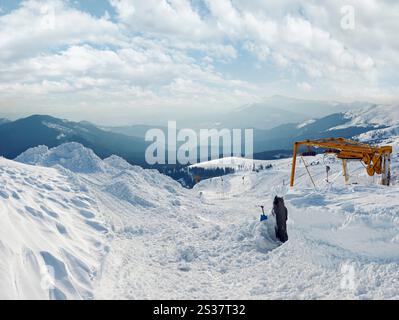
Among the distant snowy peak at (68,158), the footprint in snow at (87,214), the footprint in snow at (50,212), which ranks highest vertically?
the distant snowy peak at (68,158)

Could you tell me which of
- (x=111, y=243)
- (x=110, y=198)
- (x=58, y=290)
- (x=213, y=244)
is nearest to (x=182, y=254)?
(x=213, y=244)

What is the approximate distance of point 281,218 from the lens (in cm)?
2097

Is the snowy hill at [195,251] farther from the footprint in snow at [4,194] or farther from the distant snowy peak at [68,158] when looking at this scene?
the distant snowy peak at [68,158]

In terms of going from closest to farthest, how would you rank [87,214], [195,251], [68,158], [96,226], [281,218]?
[195,251], [281,218], [96,226], [87,214], [68,158]

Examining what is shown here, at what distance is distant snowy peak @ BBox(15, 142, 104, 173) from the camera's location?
167 ft

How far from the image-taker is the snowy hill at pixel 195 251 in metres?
12.6

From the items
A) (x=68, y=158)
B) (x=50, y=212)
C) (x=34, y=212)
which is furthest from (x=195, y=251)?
(x=68, y=158)

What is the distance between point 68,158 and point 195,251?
40392 mm

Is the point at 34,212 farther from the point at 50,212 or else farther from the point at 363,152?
the point at 363,152

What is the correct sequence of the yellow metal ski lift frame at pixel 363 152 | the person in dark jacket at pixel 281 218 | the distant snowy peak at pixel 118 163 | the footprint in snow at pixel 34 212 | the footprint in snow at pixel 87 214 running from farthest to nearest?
the distant snowy peak at pixel 118 163, the yellow metal ski lift frame at pixel 363 152, the footprint in snow at pixel 87 214, the person in dark jacket at pixel 281 218, the footprint in snow at pixel 34 212

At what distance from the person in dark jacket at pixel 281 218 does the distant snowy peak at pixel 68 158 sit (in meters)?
34.3

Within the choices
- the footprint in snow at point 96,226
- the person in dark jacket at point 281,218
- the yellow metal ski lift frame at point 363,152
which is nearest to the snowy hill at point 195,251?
the footprint in snow at point 96,226

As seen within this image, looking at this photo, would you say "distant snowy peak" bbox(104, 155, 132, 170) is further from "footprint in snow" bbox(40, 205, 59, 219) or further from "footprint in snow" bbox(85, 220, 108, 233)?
"footprint in snow" bbox(40, 205, 59, 219)
